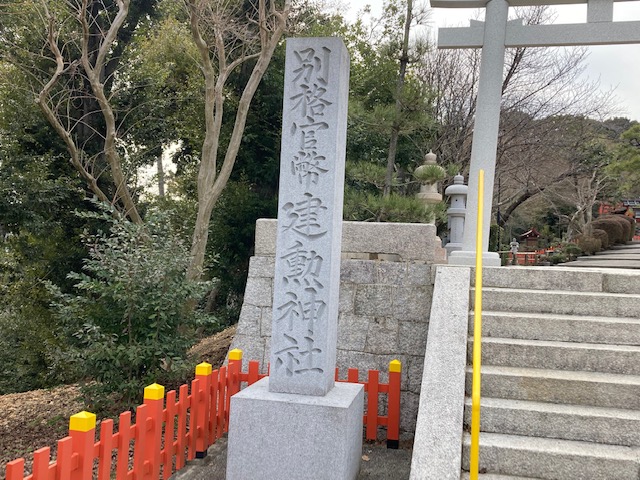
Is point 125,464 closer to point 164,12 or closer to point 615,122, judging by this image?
point 164,12

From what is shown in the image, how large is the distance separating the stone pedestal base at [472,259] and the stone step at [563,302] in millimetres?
928

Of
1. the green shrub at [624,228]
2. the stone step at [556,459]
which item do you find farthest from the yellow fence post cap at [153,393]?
the green shrub at [624,228]

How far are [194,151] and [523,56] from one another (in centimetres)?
1052

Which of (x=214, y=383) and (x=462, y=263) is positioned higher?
(x=462, y=263)

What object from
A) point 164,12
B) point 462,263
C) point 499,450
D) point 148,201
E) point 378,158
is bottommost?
point 499,450

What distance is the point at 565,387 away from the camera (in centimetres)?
354

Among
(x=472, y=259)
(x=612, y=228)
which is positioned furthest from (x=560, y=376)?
(x=612, y=228)

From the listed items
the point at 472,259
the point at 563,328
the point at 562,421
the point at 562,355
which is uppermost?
the point at 472,259

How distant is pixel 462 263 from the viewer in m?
5.73

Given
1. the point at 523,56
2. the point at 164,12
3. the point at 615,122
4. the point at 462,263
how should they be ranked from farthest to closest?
the point at 615,122, the point at 523,56, the point at 164,12, the point at 462,263

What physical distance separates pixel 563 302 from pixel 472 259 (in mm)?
1315

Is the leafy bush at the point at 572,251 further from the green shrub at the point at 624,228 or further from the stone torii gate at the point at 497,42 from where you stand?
the stone torii gate at the point at 497,42

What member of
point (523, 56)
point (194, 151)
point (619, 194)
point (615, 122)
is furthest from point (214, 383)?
point (615, 122)

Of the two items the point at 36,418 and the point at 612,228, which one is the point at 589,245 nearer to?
the point at 612,228
